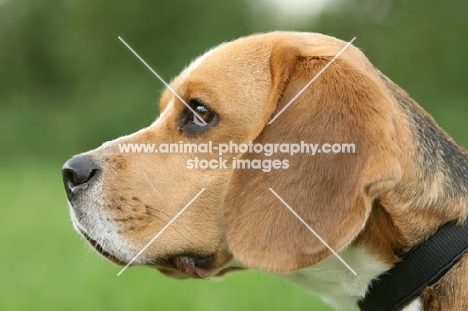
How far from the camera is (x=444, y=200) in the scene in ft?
11.3

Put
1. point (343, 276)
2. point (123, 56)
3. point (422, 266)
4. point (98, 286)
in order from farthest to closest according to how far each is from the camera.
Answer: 1. point (123, 56)
2. point (98, 286)
3. point (343, 276)
4. point (422, 266)

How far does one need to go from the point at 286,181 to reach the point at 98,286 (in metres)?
3.77

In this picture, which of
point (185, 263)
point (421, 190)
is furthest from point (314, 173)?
point (185, 263)

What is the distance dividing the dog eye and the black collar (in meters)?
1.22

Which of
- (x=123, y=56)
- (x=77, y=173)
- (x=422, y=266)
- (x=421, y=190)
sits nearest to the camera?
(x=422, y=266)

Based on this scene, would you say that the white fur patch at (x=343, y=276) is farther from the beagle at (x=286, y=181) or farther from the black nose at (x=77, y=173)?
the black nose at (x=77, y=173)

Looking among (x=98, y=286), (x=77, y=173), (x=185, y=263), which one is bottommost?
(x=98, y=286)

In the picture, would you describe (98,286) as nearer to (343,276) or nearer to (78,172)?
(78,172)

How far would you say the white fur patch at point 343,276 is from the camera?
3432mm

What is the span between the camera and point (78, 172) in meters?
3.82

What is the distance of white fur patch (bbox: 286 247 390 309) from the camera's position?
343cm

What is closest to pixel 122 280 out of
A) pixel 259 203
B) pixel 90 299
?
pixel 90 299

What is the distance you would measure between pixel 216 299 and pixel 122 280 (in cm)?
109

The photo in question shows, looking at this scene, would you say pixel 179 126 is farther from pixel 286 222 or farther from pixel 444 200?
pixel 444 200
